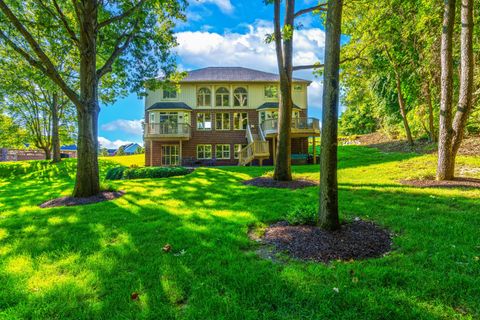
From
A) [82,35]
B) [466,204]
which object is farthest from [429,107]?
[82,35]

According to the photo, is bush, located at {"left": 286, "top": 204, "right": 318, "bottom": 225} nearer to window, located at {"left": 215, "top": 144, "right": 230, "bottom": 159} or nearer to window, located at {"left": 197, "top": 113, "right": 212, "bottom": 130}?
window, located at {"left": 215, "top": 144, "right": 230, "bottom": 159}

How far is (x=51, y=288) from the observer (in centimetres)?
271

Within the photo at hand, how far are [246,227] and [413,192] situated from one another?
16.5 feet

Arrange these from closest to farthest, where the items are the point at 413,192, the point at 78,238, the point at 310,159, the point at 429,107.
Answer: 1. the point at 78,238
2. the point at 413,192
3. the point at 429,107
4. the point at 310,159

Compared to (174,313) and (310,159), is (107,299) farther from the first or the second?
(310,159)

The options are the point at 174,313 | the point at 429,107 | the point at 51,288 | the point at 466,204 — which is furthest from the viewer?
the point at 429,107

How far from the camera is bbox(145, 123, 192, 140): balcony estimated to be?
2072cm

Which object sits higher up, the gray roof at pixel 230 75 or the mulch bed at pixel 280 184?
the gray roof at pixel 230 75

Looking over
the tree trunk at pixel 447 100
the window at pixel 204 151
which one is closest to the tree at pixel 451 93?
the tree trunk at pixel 447 100

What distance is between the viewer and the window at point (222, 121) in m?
23.0

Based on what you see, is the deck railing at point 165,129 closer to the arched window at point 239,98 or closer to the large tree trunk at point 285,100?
the arched window at point 239,98

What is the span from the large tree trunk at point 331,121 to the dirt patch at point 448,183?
541cm

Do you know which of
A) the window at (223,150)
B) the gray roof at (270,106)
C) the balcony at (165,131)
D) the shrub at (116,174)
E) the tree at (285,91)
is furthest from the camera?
the window at (223,150)

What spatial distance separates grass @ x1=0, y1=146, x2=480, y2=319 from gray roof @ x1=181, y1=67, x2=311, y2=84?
734 inches
